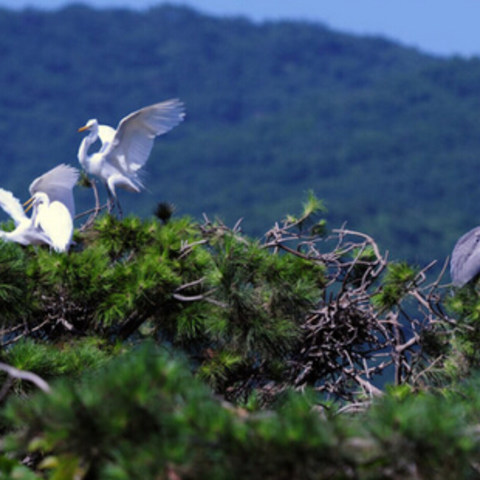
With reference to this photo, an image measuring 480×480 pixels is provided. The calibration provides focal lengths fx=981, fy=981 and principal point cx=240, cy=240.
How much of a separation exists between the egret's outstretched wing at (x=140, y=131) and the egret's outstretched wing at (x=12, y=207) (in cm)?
79

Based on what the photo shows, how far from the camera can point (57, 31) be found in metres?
86.5

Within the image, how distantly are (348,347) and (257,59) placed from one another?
275ft

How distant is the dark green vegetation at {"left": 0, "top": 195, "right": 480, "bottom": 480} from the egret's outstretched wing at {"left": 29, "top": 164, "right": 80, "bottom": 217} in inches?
12.4

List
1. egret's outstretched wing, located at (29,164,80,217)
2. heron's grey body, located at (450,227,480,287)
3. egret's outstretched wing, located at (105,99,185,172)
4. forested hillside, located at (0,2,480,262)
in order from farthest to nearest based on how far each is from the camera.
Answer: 1. forested hillside, located at (0,2,480,262)
2. egret's outstretched wing, located at (105,99,185,172)
3. egret's outstretched wing, located at (29,164,80,217)
4. heron's grey body, located at (450,227,480,287)

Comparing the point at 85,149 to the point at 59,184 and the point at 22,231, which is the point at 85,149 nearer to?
the point at 59,184

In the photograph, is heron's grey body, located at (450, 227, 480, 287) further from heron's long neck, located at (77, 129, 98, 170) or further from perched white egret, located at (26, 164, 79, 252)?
heron's long neck, located at (77, 129, 98, 170)

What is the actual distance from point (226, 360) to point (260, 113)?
71121mm

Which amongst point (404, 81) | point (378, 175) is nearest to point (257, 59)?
point (404, 81)

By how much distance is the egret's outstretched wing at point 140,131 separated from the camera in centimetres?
500

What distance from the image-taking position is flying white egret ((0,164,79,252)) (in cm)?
412

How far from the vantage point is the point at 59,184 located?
4.74 m

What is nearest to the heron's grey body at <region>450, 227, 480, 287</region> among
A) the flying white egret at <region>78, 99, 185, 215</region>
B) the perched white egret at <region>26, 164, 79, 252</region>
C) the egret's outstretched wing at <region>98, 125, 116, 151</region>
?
the perched white egret at <region>26, 164, 79, 252</region>

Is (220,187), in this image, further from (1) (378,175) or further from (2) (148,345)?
(2) (148,345)

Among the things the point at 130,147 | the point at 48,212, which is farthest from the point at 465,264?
the point at 130,147
